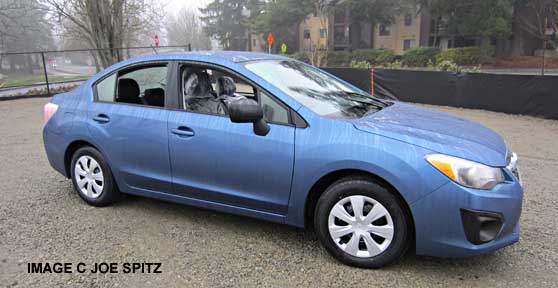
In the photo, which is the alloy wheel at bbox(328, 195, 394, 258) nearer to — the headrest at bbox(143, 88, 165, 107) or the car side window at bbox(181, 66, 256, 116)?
the car side window at bbox(181, 66, 256, 116)

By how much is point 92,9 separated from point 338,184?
17104 mm

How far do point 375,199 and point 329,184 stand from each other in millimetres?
386

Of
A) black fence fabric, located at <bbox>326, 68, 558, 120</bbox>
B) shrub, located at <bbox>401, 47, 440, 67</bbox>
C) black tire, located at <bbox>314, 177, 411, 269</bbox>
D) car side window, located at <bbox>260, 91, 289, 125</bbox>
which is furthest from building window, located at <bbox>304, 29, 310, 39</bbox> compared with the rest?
black tire, located at <bbox>314, 177, 411, 269</bbox>

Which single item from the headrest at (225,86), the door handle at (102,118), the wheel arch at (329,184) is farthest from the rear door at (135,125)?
the wheel arch at (329,184)

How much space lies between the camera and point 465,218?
2760 millimetres

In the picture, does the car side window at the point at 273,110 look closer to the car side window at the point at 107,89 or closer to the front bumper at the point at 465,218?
the front bumper at the point at 465,218

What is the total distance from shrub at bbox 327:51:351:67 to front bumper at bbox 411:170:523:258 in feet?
125

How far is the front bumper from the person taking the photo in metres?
2.74

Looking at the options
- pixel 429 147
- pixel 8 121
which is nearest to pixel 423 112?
pixel 429 147

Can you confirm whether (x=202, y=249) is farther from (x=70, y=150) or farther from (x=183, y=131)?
(x=70, y=150)

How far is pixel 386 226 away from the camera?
296cm

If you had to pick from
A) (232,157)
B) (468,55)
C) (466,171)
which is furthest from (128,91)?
(468,55)

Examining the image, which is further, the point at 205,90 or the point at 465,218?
the point at 205,90

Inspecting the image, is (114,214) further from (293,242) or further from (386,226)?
(386,226)
